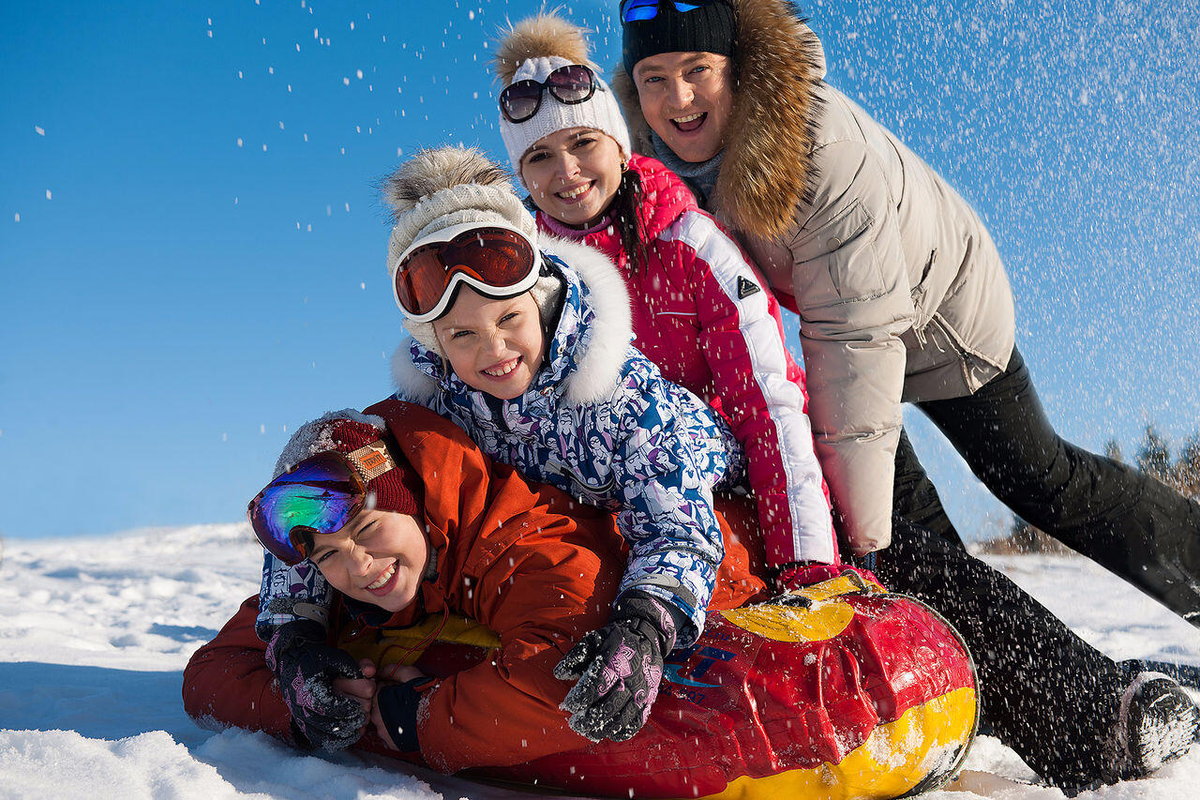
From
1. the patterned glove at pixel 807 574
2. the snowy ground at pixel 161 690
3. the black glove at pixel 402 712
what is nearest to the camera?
the snowy ground at pixel 161 690

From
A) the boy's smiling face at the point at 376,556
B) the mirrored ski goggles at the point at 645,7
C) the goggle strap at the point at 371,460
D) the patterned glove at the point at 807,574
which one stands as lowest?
the patterned glove at the point at 807,574

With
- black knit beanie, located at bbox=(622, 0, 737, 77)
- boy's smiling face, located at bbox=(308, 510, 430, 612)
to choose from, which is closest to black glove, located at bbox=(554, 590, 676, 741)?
boy's smiling face, located at bbox=(308, 510, 430, 612)

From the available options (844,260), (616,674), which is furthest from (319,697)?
(844,260)

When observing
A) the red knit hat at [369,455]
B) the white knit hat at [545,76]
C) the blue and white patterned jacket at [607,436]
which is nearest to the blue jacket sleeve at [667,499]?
the blue and white patterned jacket at [607,436]

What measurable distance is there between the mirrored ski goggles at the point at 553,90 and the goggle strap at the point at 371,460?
128 centimetres

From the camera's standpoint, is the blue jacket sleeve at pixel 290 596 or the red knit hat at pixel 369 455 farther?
the blue jacket sleeve at pixel 290 596

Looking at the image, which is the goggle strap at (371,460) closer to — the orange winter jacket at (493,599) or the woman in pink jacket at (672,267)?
the orange winter jacket at (493,599)

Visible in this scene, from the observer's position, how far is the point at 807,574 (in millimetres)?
2357

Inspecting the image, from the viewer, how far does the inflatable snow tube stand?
189cm

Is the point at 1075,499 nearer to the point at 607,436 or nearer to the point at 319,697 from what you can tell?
the point at 607,436

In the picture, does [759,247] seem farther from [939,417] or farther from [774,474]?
[939,417]

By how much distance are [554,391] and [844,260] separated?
103cm

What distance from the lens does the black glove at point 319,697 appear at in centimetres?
201

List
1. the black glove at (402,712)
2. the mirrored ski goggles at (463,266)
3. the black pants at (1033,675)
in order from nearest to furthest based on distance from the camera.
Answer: the black glove at (402,712) < the mirrored ski goggles at (463,266) < the black pants at (1033,675)
